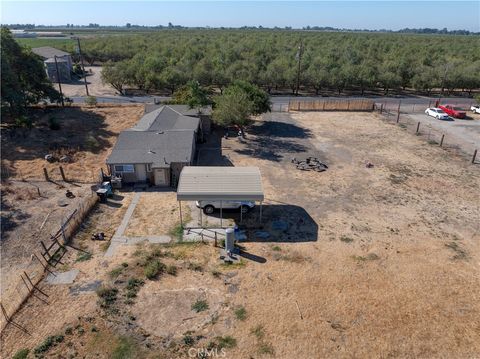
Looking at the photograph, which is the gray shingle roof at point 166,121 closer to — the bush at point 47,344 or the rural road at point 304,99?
the rural road at point 304,99

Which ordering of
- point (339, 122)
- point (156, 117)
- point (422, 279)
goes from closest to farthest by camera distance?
1. point (422, 279)
2. point (156, 117)
3. point (339, 122)

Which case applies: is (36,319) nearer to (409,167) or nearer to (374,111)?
(409,167)

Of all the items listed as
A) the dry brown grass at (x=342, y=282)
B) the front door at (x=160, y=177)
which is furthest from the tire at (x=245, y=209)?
the front door at (x=160, y=177)

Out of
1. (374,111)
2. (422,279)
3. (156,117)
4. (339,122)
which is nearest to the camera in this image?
(422,279)

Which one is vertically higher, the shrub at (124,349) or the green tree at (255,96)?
the green tree at (255,96)

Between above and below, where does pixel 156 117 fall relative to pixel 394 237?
above

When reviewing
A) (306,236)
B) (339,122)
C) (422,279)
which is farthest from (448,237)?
(339,122)
